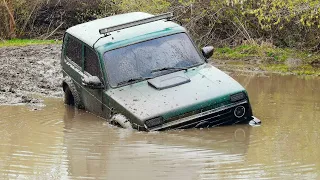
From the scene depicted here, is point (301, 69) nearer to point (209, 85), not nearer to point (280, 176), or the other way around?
point (209, 85)

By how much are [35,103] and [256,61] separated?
5.80 m

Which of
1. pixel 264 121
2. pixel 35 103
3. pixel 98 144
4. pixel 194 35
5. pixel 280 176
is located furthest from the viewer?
pixel 194 35

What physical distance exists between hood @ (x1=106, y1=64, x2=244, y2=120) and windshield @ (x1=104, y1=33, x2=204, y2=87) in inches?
6.6

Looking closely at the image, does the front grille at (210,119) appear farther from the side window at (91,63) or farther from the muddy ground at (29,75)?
the muddy ground at (29,75)

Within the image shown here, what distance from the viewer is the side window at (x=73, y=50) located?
1158cm

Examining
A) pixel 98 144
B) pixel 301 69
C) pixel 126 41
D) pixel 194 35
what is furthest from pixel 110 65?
pixel 194 35

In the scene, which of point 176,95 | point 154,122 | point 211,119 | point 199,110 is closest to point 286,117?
point 211,119

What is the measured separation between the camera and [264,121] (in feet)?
34.0

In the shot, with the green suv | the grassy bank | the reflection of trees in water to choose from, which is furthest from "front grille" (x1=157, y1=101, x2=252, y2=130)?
the grassy bank

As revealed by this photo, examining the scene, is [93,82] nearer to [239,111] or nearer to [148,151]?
[148,151]

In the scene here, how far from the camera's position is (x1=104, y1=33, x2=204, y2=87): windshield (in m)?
10.4

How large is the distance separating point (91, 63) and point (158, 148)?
2608mm

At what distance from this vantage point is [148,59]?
34.3ft

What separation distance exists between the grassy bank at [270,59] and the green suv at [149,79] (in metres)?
4.60
